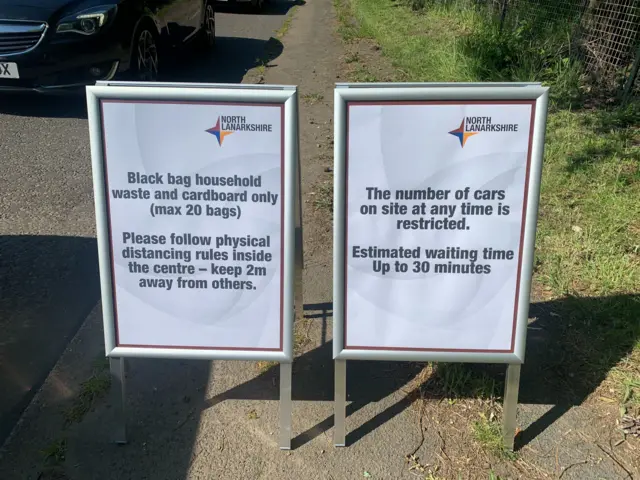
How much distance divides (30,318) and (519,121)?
2811 mm

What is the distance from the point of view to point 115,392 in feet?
9.28

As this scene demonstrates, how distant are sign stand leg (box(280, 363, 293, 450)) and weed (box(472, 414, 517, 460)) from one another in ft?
2.70

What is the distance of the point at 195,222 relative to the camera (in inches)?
105

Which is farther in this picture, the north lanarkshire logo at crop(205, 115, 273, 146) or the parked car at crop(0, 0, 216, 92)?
the parked car at crop(0, 0, 216, 92)

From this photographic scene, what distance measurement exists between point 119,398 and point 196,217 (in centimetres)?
87

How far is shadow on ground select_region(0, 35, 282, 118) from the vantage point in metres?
7.30

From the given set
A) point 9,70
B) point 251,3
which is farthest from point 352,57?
point 251,3

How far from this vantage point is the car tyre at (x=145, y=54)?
287 inches

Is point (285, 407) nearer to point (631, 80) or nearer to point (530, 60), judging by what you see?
point (631, 80)

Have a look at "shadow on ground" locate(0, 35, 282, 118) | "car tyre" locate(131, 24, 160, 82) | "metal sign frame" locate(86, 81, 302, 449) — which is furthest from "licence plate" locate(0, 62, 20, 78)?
"metal sign frame" locate(86, 81, 302, 449)

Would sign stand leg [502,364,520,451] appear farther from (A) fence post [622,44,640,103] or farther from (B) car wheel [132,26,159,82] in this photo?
(B) car wheel [132,26,159,82]

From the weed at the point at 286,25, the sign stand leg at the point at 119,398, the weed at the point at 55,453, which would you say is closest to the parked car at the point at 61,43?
the sign stand leg at the point at 119,398

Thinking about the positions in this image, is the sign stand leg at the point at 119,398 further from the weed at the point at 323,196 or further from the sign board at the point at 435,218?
the weed at the point at 323,196

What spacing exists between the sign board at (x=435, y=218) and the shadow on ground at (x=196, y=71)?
5.15 metres
